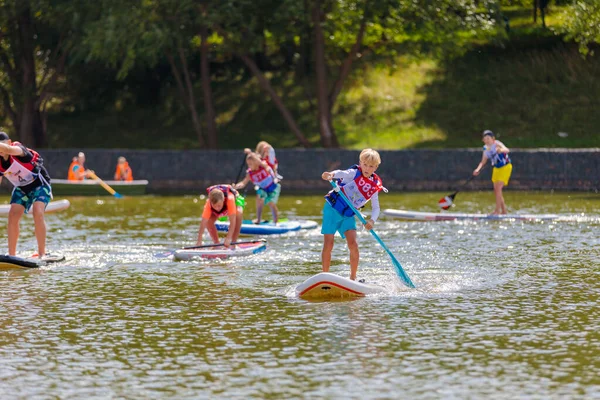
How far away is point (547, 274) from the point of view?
1573 centimetres

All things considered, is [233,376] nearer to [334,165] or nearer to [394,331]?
[394,331]

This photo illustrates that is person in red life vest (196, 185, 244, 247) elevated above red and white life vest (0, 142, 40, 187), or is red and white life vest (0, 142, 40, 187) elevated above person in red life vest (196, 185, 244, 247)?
red and white life vest (0, 142, 40, 187)

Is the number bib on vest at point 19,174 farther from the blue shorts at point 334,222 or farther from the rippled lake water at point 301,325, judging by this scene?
the blue shorts at point 334,222

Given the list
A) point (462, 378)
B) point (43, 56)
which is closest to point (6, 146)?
point (462, 378)

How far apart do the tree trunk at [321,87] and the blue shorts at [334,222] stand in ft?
88.5

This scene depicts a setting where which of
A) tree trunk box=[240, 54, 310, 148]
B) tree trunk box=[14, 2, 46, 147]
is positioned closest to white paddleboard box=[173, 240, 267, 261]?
tree trunk box=[240, 54, 310, 148]

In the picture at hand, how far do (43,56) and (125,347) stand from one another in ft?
130

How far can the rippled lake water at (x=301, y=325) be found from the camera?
31.0 ft

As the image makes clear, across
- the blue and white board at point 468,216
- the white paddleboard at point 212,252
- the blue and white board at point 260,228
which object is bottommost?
the white paddleboard at point 212,252

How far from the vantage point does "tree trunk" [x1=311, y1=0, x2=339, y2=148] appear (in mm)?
40844

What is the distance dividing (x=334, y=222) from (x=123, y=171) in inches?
902

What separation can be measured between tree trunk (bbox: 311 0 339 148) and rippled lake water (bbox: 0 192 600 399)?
2132 centimetres

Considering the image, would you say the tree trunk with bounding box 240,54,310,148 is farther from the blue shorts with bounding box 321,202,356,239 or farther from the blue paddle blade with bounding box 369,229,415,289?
the blue shorts with bounding box 321,202,356,239

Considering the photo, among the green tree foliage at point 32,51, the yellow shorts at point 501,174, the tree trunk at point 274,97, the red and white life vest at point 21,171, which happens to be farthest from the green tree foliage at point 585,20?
the red and white life vest at point 21,171
